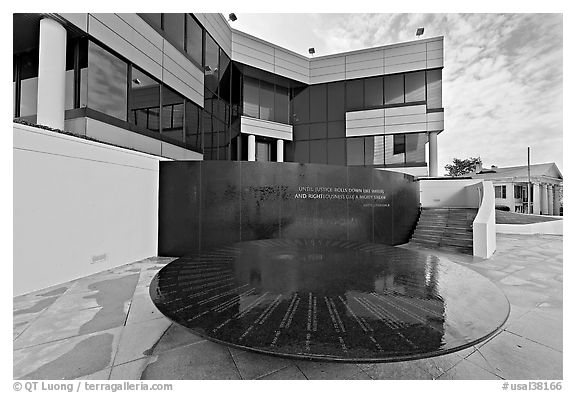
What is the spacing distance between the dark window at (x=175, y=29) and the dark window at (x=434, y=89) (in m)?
15.2

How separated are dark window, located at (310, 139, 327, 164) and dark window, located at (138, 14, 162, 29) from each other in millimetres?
11531

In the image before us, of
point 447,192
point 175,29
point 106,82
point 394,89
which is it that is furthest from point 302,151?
point 106,82

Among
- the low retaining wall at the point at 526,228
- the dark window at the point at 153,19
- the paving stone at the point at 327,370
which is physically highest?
the dark window at the point at 153,19

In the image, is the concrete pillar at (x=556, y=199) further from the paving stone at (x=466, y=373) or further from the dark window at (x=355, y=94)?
the paving stone at (x=466, y=373)

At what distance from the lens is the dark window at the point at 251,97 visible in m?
17.0

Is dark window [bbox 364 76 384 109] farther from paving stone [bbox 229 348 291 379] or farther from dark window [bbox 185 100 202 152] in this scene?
paving stone [bbox 229 348 291 379]

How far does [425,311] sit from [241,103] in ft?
55.7

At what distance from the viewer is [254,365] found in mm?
2473

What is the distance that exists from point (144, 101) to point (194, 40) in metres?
4.97

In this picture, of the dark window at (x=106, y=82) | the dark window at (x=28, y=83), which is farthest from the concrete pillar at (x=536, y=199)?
the dark window at (x=28, y=83)

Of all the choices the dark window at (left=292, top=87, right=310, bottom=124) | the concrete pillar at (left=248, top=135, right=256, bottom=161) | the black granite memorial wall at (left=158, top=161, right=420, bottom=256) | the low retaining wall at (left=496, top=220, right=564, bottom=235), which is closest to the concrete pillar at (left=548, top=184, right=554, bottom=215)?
the low retaining wall at (left=496, top=220, right=564, bottom=235)

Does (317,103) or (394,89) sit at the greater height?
(394,89)

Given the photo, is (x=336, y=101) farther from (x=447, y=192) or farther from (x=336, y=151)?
(x=447, y=192)
